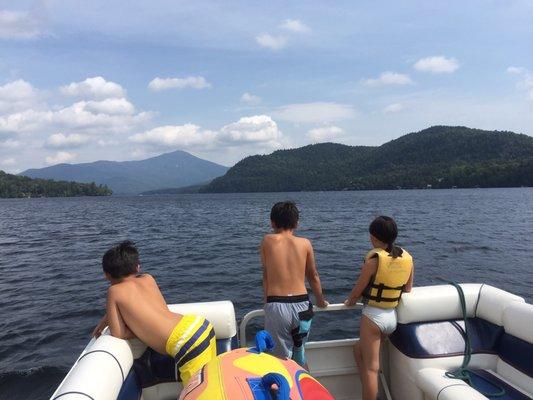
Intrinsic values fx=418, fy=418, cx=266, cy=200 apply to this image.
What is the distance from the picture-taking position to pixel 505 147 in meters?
148

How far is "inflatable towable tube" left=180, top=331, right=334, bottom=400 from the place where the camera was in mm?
2180

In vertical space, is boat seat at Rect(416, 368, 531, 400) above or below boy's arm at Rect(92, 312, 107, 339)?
below

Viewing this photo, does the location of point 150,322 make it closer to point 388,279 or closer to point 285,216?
point 285,216

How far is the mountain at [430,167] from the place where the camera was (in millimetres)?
121750

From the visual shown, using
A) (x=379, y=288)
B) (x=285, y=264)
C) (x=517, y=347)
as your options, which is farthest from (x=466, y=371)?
(x=285, y=264)

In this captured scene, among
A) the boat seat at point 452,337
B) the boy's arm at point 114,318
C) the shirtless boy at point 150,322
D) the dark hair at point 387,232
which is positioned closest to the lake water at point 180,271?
the boy's arm at point 114,318

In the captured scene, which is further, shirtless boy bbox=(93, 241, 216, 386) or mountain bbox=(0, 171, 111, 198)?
mountain bbox=(0, 171, 111, 198)

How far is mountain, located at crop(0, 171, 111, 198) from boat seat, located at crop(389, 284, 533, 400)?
6773 inches

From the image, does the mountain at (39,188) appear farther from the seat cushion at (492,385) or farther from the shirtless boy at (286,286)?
the seat cushion at (492,385)

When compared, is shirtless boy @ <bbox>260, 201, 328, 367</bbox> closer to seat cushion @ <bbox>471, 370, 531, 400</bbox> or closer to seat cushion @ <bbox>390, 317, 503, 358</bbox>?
seat cushion @ <bbox>390, 317, 503, 358</bbox>

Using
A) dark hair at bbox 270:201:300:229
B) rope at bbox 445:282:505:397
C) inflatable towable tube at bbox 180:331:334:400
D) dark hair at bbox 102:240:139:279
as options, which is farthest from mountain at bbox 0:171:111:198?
inflatable towable tube at bbox 180:331:334:400

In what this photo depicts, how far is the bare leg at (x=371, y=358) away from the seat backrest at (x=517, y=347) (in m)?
1.21

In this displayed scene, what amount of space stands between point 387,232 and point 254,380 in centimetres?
210

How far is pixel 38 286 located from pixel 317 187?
16571 centimetres
